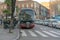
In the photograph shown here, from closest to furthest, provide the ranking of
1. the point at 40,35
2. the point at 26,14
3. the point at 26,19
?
the point at 40,35
the point at 26,19
the point at 26,14

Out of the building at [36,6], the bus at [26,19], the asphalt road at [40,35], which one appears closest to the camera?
the asphalt road at [40,35]

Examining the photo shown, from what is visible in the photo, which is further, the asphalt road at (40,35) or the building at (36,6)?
the building at (36,6)

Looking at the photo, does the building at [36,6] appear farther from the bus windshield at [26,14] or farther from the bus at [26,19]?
the bus at [26,19]

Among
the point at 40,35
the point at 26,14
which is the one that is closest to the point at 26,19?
the point at 26,14

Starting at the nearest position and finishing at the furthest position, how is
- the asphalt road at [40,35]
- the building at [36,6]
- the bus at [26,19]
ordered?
the asphalt road at [40,35] → the bus at [26,19] → the building at [36,6]

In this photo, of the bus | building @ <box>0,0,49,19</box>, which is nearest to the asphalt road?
the bus

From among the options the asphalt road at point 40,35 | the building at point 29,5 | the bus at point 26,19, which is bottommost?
the asphalt road at point 40,35

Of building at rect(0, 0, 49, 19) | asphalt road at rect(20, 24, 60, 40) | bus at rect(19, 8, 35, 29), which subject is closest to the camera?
asphalt road at rect(20, 24, 60, 40)

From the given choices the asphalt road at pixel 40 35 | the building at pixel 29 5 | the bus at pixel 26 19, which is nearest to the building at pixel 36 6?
the building at pixel 29 5

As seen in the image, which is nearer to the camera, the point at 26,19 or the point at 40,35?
the point at 40,35

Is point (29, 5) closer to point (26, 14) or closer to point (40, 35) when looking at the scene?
point (26, 14)

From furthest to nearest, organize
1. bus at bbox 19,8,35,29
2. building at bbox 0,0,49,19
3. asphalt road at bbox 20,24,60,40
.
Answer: building at bbox 0,0,49,19 → bus at bbox 19,8,35,29 → asphalt road at bbox 20,24,60,40

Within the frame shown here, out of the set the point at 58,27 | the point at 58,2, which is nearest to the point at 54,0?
the point at 58,2

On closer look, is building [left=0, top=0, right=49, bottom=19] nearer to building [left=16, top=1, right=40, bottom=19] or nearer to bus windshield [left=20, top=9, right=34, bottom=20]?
building [left=16, top=1, right=40, bottom=19]
